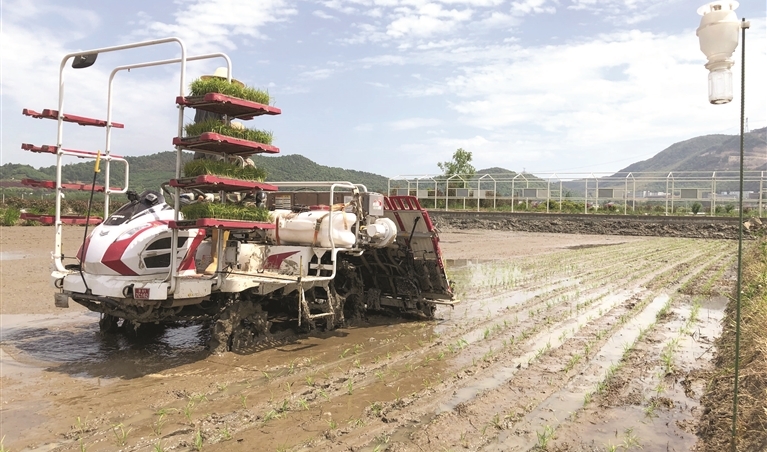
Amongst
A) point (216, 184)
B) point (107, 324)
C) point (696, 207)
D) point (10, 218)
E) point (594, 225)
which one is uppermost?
point (696, 207)

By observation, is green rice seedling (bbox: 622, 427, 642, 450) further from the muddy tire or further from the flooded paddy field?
the muddy tire

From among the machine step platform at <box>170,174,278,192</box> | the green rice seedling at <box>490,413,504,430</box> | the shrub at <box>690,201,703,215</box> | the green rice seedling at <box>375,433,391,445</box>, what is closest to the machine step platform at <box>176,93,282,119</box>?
the machine step platform at <box>170,174,278,192</box>

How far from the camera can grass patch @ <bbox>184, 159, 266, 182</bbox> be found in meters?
5.73

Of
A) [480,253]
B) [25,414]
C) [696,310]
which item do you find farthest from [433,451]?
[480,253]

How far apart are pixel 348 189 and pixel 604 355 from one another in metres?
4.03

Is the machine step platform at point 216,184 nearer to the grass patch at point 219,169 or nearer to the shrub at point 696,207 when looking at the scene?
the grass patch at point 219,169

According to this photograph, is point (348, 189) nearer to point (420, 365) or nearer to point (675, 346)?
point (420, 365)

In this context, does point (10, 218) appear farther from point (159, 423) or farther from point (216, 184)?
point (159, 423)

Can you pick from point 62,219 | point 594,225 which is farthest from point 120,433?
point 594,225

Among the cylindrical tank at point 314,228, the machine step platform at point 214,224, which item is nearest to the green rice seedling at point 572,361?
the cylindrical tank at point 314,228

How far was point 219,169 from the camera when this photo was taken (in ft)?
19.1

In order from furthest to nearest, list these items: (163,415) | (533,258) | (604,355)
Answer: (533,258)
(604,355)
(163,415)

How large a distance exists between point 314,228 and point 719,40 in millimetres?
5038

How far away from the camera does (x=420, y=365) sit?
21.1ft
